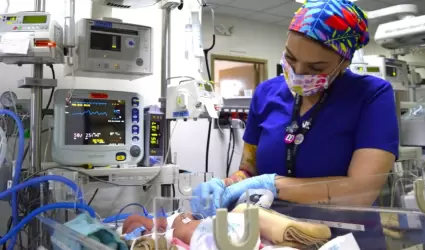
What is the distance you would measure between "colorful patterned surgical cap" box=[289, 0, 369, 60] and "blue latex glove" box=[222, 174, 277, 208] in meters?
0.44

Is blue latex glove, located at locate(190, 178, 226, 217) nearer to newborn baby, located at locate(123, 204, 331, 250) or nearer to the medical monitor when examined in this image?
newborn baby, located at locate(123, 204, 331, 250)

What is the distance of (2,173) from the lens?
198cm

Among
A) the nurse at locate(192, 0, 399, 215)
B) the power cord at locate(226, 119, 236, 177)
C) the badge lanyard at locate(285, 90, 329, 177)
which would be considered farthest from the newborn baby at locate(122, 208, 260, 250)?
the power cord at locate(226, 119, 236, 177)

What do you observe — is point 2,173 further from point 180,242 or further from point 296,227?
point 296,227

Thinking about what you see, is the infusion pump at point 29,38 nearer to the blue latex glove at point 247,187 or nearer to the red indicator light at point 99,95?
the red indicator light at point 99,95

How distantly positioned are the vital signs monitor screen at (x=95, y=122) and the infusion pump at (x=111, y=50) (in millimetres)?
170

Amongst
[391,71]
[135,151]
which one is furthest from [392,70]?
[135,151]

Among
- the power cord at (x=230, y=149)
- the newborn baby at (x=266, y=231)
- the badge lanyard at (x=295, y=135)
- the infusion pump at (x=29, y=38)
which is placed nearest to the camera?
the newborn baby at (x=266, y=231)

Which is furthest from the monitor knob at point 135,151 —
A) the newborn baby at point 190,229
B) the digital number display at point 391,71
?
the digital number display at point 391,71

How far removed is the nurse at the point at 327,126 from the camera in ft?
3.68

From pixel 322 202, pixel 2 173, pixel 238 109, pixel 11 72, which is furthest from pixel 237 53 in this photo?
pixel 322 202

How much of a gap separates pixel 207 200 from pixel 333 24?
24.9 inches

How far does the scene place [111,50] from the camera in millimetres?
2078

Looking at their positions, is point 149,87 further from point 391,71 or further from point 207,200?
point 391,71
